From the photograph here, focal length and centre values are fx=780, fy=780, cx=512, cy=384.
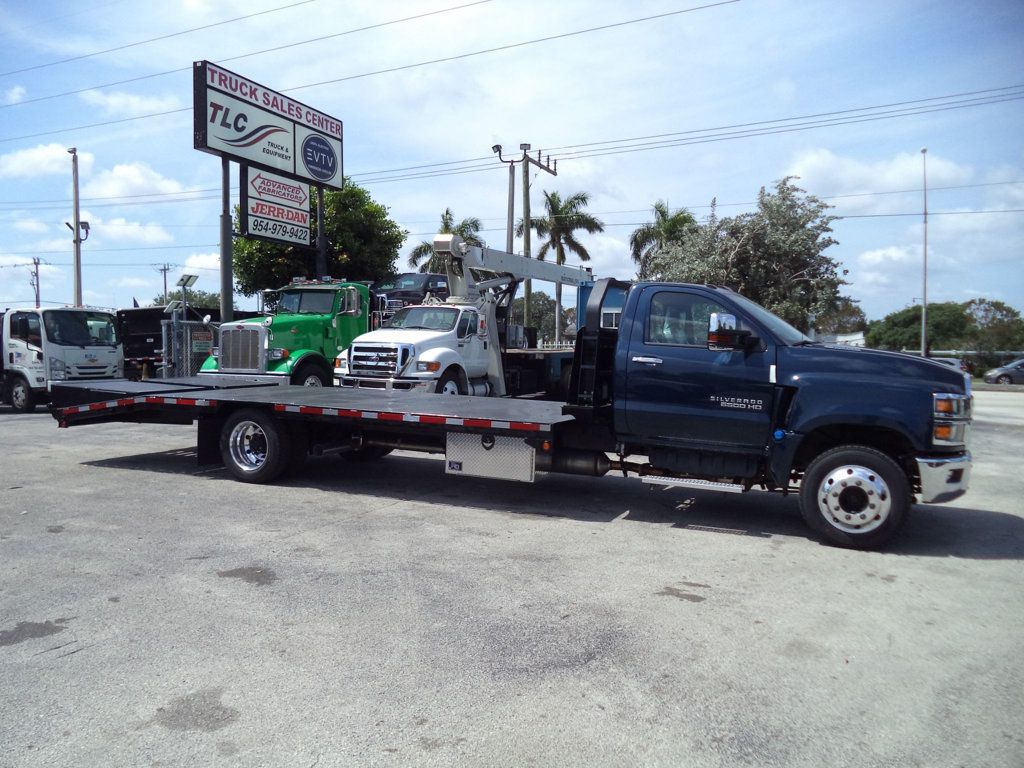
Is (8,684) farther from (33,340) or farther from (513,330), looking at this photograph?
(33,340)

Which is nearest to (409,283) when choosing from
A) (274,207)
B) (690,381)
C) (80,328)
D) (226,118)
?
(274,207)

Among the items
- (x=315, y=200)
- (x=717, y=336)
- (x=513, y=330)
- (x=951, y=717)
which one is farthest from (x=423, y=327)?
(x=315, y=200)

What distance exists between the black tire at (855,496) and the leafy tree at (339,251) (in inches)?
908

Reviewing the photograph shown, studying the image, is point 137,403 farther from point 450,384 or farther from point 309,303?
point 309,303

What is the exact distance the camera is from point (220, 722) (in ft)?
11.4

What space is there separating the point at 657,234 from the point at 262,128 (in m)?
22.8

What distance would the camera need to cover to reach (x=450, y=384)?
43.7ft

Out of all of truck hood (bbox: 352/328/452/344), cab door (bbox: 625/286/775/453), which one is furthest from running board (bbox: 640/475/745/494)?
truck hood (bbox: 352/328/452/344)

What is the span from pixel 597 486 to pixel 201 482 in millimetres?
4633

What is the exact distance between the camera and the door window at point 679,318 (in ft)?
23.7

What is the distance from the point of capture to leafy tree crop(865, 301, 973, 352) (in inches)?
2333

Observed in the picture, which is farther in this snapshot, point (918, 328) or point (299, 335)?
point (918, 328)

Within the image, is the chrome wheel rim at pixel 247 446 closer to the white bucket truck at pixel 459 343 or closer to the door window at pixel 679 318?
the white bucket truck at pixel 459 343

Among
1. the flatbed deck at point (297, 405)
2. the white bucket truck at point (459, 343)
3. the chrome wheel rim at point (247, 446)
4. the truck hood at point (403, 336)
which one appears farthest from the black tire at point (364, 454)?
the truck hood at point (403, 336)
